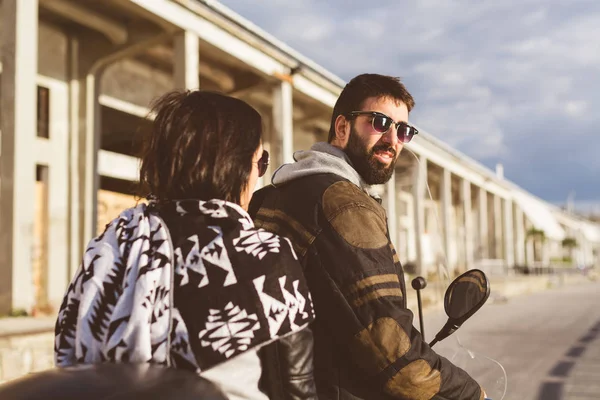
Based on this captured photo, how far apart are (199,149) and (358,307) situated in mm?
623

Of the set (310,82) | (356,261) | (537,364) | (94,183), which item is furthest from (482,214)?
(356,261)

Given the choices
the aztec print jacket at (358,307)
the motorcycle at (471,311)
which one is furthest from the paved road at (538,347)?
the aztec print jacket at (358,307)

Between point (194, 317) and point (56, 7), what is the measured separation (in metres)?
12.8

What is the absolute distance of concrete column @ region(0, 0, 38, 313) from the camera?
392 inches

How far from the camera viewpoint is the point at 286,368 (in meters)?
1.45

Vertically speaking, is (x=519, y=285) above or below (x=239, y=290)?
below

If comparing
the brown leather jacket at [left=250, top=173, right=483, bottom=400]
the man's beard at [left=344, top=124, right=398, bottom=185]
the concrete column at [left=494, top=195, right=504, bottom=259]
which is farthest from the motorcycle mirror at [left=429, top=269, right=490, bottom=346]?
the concrete column at [left=494, top=195, right=504, bottom=259]

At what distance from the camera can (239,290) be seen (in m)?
1.42

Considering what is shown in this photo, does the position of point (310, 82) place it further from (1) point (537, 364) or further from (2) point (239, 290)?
(2) point (239, 290)

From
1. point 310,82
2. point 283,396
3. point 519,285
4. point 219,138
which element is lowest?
point 519,285

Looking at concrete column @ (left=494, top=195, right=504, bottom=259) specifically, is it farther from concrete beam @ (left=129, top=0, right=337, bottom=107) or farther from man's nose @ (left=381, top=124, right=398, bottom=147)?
man's nose @ (left=381, top=124, right=398, bottom=147)

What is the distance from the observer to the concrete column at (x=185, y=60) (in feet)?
43.7

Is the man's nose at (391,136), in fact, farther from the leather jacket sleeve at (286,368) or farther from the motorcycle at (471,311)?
the leather jacket sleeve at (286,368)

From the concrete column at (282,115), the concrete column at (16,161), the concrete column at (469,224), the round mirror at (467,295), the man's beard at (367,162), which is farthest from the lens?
the concrete column at (469,224)
